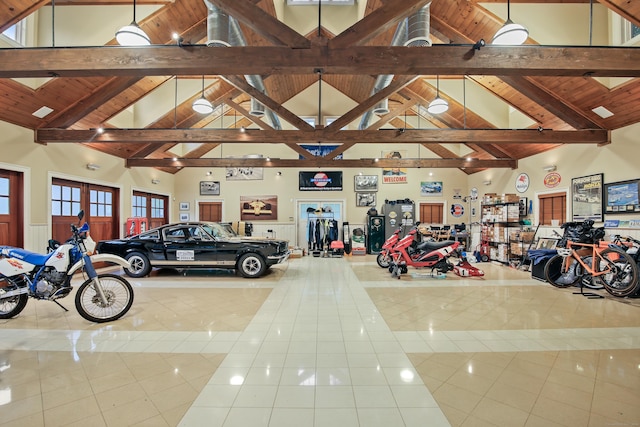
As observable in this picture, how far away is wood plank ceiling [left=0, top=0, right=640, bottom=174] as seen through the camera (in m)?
3.23

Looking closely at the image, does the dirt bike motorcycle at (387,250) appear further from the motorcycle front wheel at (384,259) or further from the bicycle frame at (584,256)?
the bicycle frame at (584,256)

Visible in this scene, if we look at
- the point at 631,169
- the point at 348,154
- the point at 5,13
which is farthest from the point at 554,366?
the point at 348,154

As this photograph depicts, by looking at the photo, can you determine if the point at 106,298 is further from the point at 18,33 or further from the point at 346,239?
the point at 346,239

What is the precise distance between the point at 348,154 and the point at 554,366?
Result: 8.91 metres

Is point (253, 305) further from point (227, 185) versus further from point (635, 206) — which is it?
point (227, 185)

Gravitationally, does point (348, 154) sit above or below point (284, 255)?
above

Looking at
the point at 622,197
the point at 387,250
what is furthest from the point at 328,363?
the point at 622,197

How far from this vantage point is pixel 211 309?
150 inches

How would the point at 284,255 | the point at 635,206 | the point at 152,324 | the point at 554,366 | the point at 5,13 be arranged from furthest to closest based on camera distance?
1. the point at 284,255
2. the point at 635,206
3. the point at 5,13
4. the point at 152,324
5. the point at 554,366

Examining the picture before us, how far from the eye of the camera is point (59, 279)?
3346 mm

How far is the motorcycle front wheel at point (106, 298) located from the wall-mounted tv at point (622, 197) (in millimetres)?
8295

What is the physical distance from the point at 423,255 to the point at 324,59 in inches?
175

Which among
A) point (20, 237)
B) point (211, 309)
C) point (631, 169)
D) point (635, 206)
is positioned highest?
point (631, 169)

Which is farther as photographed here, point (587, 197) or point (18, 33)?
point (587, 197)
